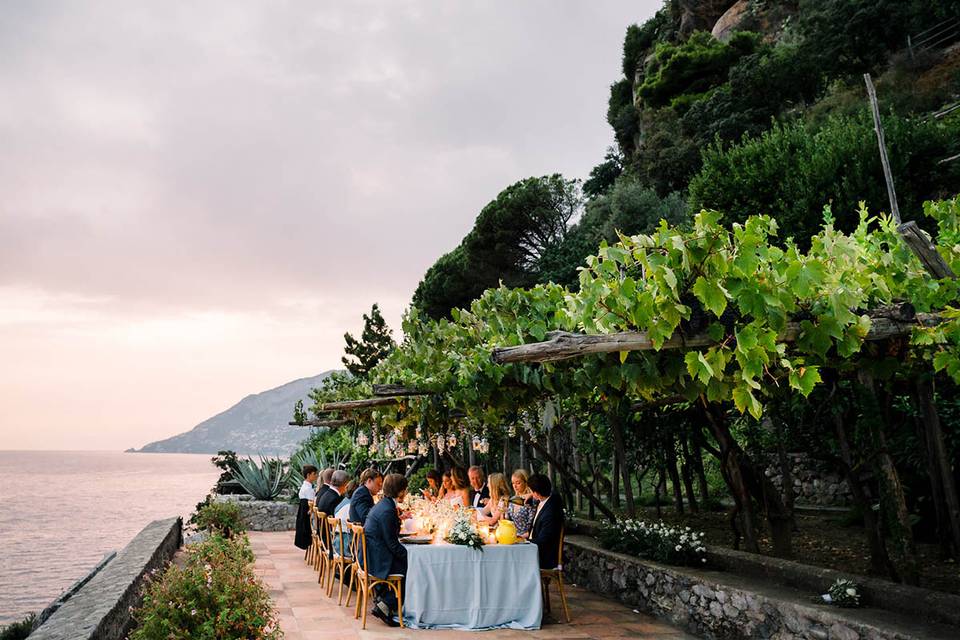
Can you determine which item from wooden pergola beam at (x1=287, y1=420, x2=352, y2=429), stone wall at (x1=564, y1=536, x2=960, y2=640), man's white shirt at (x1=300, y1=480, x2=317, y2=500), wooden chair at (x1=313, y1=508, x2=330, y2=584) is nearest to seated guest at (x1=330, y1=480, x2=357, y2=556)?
wooden chair at (x1=313, y1=508, x2=330, y2=584)

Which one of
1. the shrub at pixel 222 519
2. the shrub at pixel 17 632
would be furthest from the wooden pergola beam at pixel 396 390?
the shrub at pixel 222 519

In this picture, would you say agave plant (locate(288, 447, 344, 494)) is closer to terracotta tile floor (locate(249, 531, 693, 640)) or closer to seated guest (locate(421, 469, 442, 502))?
seated guest (locate(421, 469, 442, 502))

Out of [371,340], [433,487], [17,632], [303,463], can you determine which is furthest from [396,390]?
[371,340]

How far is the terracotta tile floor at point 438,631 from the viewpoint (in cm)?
557

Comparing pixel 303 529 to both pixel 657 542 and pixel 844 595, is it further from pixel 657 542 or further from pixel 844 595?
pixel 844 595

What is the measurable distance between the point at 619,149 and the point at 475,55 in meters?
18.7

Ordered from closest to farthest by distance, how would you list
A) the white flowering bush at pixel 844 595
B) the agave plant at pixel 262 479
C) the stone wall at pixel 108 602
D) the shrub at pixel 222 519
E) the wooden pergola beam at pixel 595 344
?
the wooden pergola beam at pixel 595 344 < the stone wall at pixel 108 602 < the white flowering bush at pixel 844 595 < the shrub at pixel 222 519 < the agave plant at pixel 262 479

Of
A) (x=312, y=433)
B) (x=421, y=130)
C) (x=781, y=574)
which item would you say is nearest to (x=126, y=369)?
(x=312, y=433)

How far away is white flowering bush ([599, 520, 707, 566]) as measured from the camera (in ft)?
20.9

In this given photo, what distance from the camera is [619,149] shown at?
3675 cm

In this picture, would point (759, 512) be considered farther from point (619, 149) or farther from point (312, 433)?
point (619, 149)

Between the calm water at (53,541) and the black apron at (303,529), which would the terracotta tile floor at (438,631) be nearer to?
the black apron at (303,529)

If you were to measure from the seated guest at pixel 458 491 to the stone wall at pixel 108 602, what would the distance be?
3.24 m

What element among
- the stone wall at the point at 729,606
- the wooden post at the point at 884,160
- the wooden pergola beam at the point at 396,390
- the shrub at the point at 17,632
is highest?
the wooden post at the point at 884,160
